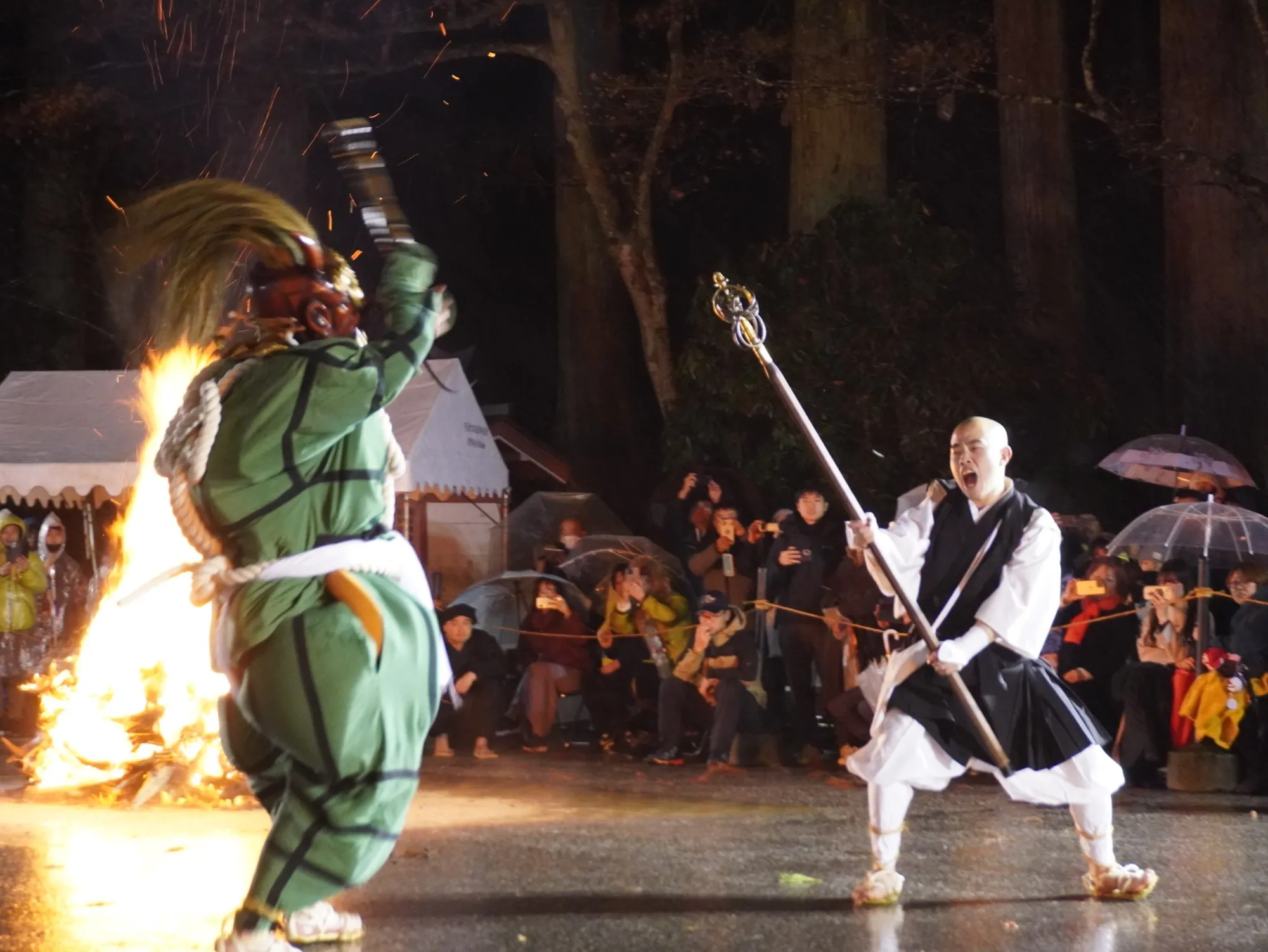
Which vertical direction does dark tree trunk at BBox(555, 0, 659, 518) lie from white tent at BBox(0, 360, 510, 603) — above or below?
above

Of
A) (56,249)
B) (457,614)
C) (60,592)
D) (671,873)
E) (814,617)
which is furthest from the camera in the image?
(56,249)

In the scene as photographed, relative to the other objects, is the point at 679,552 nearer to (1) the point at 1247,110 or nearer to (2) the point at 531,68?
(1) the point at 1247,110

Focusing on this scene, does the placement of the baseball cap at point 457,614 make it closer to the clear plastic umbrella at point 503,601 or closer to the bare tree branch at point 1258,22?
the clear plastic umbrella at point 503,601

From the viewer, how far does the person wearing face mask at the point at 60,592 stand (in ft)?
43.6

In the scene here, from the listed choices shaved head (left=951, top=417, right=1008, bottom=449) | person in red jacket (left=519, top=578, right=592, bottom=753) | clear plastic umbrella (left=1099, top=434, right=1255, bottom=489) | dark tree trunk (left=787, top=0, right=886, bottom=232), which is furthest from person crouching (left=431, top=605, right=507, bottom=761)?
shaved head (left=951, top=417, right=1008, bottom=449)

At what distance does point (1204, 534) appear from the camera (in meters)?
10.1

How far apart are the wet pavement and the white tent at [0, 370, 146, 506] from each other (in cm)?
405

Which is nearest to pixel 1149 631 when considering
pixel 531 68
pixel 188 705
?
pixel 188 705

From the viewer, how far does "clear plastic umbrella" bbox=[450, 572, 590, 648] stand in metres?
13.0

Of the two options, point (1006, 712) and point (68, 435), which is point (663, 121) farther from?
point (1006, 712)

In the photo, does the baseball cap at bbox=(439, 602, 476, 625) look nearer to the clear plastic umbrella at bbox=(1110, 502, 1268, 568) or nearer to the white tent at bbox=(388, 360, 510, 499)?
the white tent at bbox=(388, 360, 510, 499)

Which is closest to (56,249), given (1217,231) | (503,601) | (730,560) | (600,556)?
(503,601)

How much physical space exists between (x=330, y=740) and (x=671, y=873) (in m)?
2.30

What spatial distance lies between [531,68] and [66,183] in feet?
19.2
